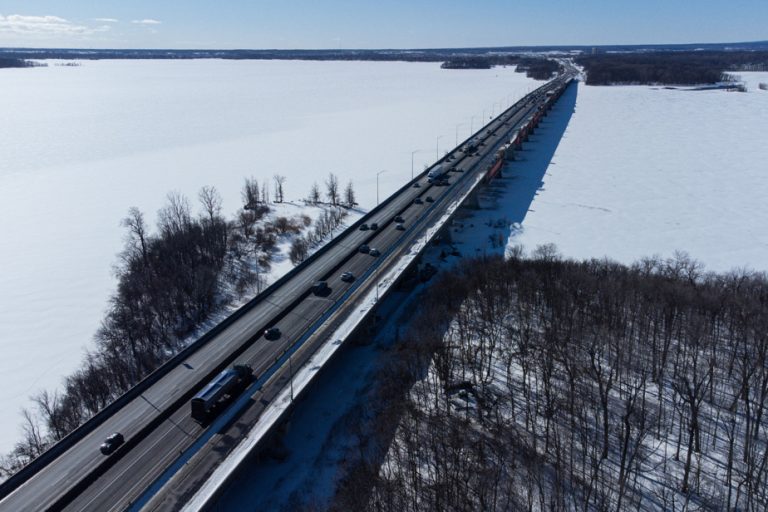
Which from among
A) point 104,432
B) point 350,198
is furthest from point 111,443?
point 350,198

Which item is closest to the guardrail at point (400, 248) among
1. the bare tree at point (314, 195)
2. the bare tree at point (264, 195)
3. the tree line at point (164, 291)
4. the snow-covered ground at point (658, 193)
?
the snow-covered ground at point (658, 193)

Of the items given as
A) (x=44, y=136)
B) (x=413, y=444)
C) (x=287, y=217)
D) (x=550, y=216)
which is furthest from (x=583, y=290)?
(x=44, y=136)

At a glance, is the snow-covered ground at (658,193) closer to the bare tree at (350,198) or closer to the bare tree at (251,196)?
the bare tree at (350,198)

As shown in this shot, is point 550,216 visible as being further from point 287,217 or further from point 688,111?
point 688,111

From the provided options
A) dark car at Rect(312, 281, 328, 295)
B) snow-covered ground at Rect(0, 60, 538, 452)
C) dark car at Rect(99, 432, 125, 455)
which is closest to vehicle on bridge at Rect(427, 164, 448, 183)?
snow-covered ground at Rect(0, 60, 538, 452)

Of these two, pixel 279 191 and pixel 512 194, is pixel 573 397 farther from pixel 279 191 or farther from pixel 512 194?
→ pixel 279 191

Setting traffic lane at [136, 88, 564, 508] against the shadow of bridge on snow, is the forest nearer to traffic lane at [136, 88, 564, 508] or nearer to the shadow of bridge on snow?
traffic lane at [136, 88, 564, 508]
